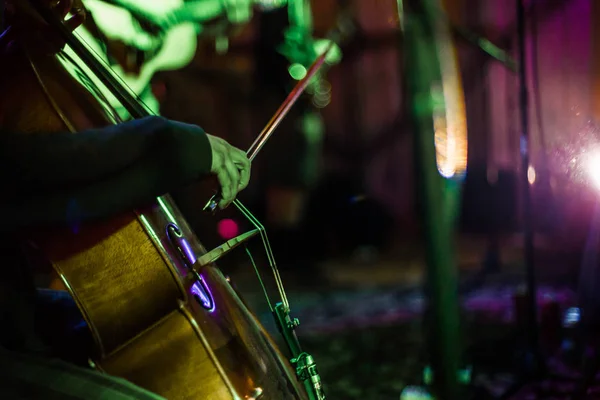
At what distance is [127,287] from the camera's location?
129cm

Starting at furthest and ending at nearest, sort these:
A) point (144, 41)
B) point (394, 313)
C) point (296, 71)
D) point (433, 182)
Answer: point (296, 71)
point (144, 41)
point (394, 313)
point (433, 182)

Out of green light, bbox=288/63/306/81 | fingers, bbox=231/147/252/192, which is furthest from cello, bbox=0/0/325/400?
green light, bbox=288/63/306/81

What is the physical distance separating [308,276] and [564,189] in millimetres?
3468

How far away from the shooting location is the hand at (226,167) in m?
1.31

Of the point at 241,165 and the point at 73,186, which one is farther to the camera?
the point at 241,165

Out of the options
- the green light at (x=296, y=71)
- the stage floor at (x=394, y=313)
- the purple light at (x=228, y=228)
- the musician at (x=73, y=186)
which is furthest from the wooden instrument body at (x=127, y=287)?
the green light at (x=296, y=71)

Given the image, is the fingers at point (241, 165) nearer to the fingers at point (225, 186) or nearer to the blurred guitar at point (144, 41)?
the fingers at point (225, 186)

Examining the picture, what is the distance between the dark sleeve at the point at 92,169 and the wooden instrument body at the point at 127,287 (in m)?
0.14

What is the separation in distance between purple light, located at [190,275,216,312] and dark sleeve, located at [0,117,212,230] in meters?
0.33

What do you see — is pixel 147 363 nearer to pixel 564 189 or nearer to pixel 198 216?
pixel 564 189

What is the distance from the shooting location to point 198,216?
5.08 m

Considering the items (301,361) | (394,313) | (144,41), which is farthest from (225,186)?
(144,41)

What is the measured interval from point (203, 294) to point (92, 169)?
1.59ft

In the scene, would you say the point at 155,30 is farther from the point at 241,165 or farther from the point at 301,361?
the point at 301,361
